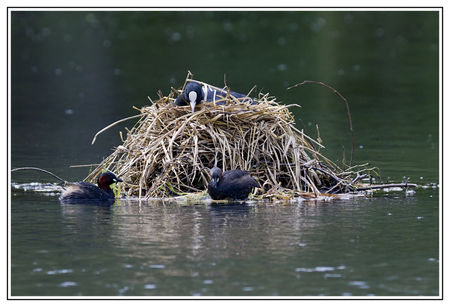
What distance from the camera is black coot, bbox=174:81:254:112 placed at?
490 inches

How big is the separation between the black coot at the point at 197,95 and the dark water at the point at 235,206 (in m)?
1.60

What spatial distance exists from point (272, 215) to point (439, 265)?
8.17 feet

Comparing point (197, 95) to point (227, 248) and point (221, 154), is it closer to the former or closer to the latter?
point (221, 154)

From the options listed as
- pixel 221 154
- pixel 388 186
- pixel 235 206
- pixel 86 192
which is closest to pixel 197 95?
pixel 221 154

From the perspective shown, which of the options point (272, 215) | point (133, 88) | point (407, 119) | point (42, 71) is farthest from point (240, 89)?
point (272, 215)

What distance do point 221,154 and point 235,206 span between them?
1233mm

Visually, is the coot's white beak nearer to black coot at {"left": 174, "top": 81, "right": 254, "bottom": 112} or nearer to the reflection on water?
black coot at {"left": 174, "top": 81, "right": 254, "bottom": 112}

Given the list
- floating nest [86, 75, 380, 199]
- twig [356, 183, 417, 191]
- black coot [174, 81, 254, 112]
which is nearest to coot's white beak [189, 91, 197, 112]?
black coot [174, 81, 254, 112]

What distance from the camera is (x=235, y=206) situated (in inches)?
451

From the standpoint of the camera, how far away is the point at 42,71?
31.7 meters

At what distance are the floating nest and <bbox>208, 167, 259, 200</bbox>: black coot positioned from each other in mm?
407

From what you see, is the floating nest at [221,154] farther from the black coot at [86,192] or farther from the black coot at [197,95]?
the black coot at [86,192]

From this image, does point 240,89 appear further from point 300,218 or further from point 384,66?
point 300,218

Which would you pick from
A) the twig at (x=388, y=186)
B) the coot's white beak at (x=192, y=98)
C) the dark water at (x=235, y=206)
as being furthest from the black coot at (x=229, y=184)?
the twig at (x=388, y=186)
